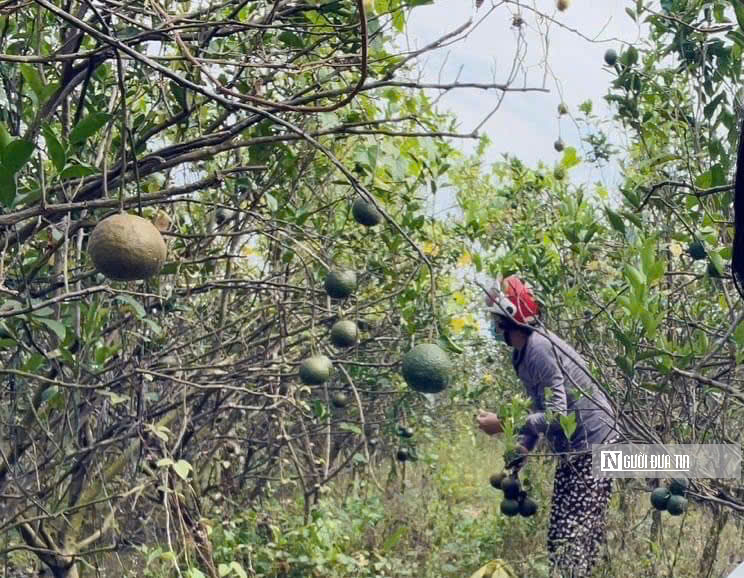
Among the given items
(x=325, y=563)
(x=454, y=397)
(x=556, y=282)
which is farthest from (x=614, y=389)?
(x=454, y=397)

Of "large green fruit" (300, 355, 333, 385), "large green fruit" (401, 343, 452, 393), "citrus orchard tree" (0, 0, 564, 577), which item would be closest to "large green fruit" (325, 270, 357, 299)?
"citrus orchard tree" (0, 0, 564, 577)

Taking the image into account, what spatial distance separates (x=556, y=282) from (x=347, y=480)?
10.4ft

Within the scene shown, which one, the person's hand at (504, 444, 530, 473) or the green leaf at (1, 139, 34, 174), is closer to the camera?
the green leaf at (1, 139, 34, 174)

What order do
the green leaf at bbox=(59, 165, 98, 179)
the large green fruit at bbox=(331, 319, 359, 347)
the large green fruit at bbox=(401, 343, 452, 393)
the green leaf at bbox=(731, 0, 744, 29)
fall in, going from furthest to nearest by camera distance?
the large green fruit at bbox=(331, 319, 359, 347) < the large green fruit at bbox=(401, 343, 452, 393) < the green leaf at bbox=(731, 0, 744, 29) < the green leaf at bbox=(59, 165, 98, 179)

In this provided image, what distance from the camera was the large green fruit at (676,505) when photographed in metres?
3.12

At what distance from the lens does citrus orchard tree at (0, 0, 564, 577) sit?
165 cm

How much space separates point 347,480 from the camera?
6.14m

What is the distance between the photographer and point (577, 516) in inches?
142

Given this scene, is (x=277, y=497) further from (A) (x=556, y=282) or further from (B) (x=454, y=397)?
(A) (x=556, y=282)

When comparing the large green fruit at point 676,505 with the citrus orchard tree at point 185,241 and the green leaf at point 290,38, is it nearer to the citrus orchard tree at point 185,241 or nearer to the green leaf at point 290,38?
the citrus orchard tree at point 185,241

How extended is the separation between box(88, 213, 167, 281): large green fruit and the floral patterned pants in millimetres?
2438

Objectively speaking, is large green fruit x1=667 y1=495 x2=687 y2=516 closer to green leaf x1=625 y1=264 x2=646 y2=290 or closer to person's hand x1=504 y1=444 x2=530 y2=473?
person's hand x1=504 y1=444 x2=530 y2=473

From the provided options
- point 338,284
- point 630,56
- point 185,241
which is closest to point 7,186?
point 338,284

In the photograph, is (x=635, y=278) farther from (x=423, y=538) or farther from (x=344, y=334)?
(x=423, y=538)
